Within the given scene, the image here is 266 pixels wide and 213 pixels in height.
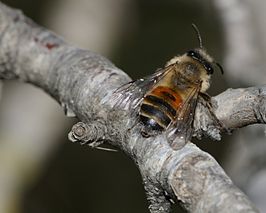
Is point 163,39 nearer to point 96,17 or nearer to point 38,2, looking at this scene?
point 96,17

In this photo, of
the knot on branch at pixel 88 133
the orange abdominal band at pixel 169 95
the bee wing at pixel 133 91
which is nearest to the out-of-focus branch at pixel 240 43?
the bee wing at pixel 133 91

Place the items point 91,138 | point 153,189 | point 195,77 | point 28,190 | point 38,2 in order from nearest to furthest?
point 153,189
point 91,138
point 195,77
point 28,190
point 38,2

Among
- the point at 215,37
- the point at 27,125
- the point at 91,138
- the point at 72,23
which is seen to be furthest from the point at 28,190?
the point at 91,138

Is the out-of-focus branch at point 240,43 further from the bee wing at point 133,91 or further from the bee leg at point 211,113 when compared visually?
the bee leg at point 211,113

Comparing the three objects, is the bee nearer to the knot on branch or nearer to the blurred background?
the knot on branch

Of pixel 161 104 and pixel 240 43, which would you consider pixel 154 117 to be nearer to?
pixel 161 104

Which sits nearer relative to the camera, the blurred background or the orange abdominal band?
the orange abdominal band

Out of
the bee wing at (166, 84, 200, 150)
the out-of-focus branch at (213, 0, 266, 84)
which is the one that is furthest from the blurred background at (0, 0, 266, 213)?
the bee wing at (166, 84, 200, 150)
